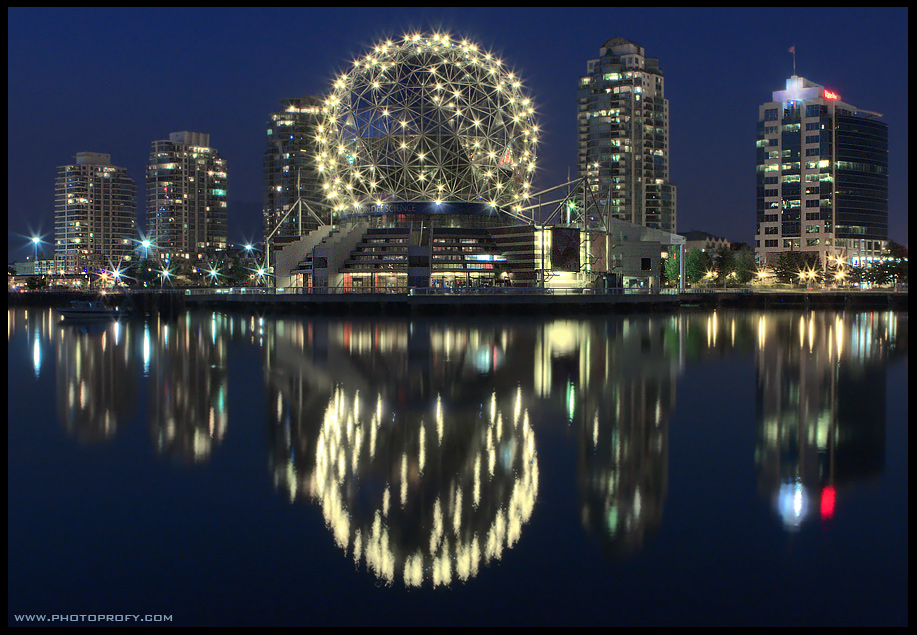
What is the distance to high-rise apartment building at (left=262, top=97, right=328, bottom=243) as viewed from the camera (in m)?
155

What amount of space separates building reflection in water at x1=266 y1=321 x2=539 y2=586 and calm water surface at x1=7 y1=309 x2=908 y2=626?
1.9 inches

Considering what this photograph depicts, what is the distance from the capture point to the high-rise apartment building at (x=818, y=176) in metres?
126

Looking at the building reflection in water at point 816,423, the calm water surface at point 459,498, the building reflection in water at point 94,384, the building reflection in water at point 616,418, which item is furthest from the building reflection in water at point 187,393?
the building reflection in water at point 816,423

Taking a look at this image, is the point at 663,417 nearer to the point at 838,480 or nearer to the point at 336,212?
the point at 838,480

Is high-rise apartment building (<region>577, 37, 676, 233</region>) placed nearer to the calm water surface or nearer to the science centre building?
the science centre building

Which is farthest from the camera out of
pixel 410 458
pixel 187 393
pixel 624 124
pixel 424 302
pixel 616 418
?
pixel 624 124

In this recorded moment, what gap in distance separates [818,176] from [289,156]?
9624 centimetres

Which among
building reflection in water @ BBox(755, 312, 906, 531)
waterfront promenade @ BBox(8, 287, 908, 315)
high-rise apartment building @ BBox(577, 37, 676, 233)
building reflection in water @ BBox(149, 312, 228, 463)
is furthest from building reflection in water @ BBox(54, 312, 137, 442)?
high-rise apartment building @ BBox(577, 37, 676, 233)

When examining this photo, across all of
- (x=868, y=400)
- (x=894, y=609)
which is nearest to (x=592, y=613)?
(x=894, y=609)

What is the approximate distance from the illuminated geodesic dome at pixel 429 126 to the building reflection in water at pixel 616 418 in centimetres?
3847

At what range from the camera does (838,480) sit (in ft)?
34.3

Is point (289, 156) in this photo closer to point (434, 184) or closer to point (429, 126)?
point (434, 184)

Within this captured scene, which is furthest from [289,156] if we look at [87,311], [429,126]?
[87,311]

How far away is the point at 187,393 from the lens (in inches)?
703
